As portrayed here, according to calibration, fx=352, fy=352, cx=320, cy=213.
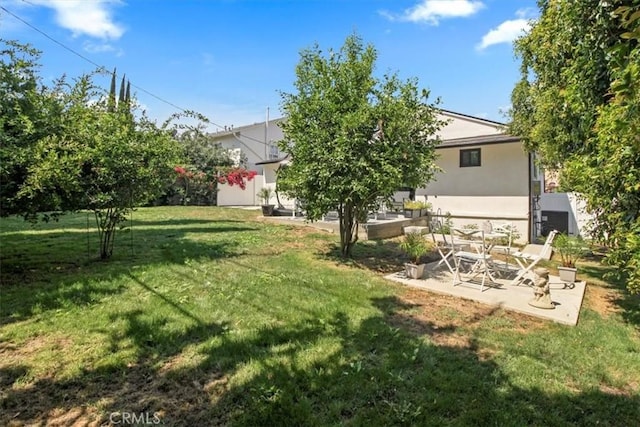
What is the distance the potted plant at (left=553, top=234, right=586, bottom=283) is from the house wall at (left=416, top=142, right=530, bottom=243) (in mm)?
5186

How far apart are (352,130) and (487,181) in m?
8.06

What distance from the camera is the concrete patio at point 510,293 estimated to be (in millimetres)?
4979

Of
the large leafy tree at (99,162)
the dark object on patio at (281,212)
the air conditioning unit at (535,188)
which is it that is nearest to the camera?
the large leafy tree at (99,162)

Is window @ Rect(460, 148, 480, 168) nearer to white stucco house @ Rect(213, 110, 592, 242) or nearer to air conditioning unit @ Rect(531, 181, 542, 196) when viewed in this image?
white stucco house @ Rect(213, 110, 592, 242)

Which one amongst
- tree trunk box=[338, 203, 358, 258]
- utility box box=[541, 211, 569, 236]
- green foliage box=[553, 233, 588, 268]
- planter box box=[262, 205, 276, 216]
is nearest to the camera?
green foliage box=[553, 233, 588, 268]

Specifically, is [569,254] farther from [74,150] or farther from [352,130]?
[74,150]

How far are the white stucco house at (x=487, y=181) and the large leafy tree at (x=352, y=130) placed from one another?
4073 millimetres

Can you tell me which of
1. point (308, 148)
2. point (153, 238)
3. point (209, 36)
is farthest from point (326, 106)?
point (209, 36)

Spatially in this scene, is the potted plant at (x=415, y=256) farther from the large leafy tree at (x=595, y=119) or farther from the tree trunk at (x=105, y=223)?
the tree trunk at (x=105, y=223)

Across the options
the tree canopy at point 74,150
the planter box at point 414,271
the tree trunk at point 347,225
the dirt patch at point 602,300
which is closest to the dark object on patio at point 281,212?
the tree trunk at point 347,225

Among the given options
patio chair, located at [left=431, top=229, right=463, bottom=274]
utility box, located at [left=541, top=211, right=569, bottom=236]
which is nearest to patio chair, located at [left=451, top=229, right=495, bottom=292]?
patio chair, located at [left=431, top=229, right=463, bottom=274]

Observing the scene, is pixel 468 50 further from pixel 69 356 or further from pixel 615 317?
pixel 69 356

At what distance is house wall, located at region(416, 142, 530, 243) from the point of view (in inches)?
483

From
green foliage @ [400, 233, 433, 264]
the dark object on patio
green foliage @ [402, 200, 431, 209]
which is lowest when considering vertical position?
green foliage @ [400, 233, 433, 264]
